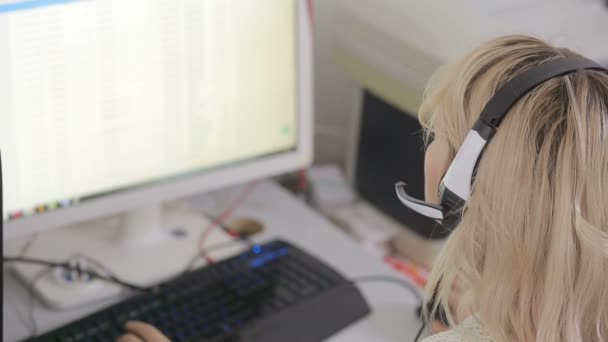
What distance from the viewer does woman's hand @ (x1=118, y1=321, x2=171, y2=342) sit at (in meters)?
0.74

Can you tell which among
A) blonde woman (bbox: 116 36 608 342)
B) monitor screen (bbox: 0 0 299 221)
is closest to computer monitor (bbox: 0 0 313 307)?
monitor screen (bbox: 0 0 299 221)

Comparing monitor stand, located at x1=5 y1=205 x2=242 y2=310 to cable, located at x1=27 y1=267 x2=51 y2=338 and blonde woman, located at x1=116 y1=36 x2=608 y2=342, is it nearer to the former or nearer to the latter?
cable, located at x1=27 y1=267 x2=51 y2=338

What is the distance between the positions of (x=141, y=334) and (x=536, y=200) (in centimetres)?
42

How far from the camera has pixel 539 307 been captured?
0.59 meters

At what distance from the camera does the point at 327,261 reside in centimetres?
94

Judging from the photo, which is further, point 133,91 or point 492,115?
point 133,91

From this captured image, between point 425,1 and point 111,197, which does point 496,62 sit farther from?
point 111,197

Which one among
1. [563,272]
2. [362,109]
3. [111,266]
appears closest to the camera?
[563,272]

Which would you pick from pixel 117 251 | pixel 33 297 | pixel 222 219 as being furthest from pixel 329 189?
pixel 33 297

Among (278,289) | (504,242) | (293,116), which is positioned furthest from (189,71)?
(504,242)

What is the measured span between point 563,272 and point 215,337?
1.20 feet

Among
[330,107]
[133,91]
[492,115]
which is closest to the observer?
[492,115]

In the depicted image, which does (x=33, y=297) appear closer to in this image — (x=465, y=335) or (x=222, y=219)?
(x=222, y=219)

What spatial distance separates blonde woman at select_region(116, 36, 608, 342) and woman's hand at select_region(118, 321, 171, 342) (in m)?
0.31
